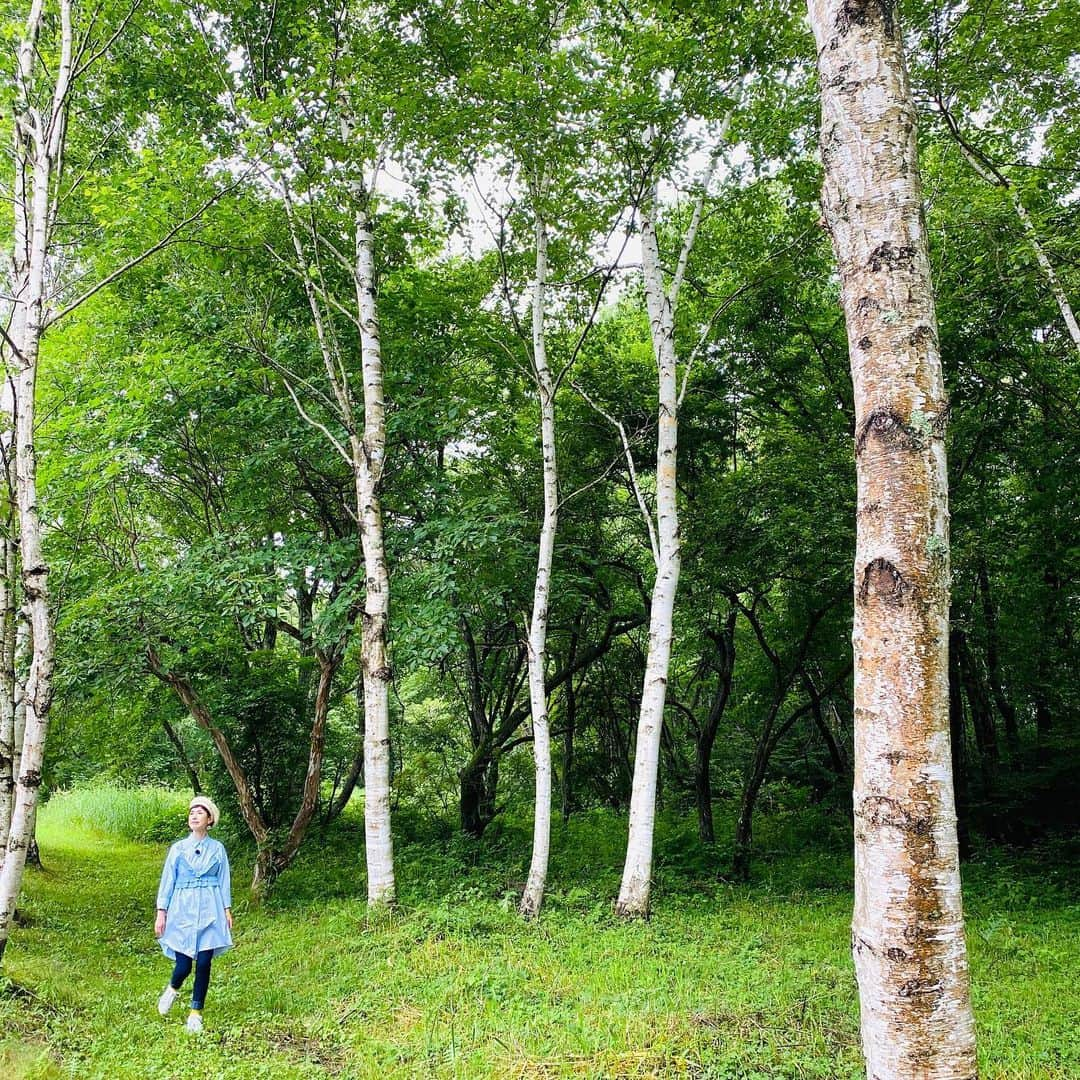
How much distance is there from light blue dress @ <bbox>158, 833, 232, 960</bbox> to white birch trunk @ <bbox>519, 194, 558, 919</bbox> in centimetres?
325

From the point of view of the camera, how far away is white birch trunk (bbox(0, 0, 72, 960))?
4.93 metres

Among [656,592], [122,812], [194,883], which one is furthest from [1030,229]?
[122,812]

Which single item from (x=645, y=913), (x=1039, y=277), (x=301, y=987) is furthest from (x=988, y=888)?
(x=301, y=987)

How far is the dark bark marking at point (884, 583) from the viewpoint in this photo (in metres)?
1.86

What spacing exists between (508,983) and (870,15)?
20.2 feet

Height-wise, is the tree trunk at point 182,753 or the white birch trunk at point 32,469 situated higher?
the white birch trunk at point 32,469

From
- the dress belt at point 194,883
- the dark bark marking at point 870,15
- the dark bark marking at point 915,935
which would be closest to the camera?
the dark bark marking at point 915,935

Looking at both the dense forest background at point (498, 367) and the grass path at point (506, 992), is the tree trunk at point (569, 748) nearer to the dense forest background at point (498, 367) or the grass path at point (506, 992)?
the dense forest background at point (498, 367)

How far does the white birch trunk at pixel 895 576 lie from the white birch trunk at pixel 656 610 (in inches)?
227

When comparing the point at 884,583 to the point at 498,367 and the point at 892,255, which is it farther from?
the point at 498,367

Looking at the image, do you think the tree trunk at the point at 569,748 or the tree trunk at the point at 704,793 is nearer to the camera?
the tree trunk at the point at 704,793

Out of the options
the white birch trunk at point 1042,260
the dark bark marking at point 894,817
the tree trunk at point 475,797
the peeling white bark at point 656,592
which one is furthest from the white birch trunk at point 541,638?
the dark bark marking at point 894,817

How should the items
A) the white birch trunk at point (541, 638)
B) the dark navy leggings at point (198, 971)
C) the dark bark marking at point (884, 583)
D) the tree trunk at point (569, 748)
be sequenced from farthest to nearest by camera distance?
1. the tree trunk at point (569, 748)
2. the white birch trunk at point (541, 638)
3. the dark navy leggings at point (198, 971)
4. the dark bark marking at point (884, 583)

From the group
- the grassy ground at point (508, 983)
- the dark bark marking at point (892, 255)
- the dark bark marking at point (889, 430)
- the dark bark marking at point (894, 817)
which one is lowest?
the grassy ground at point (508, 983)
